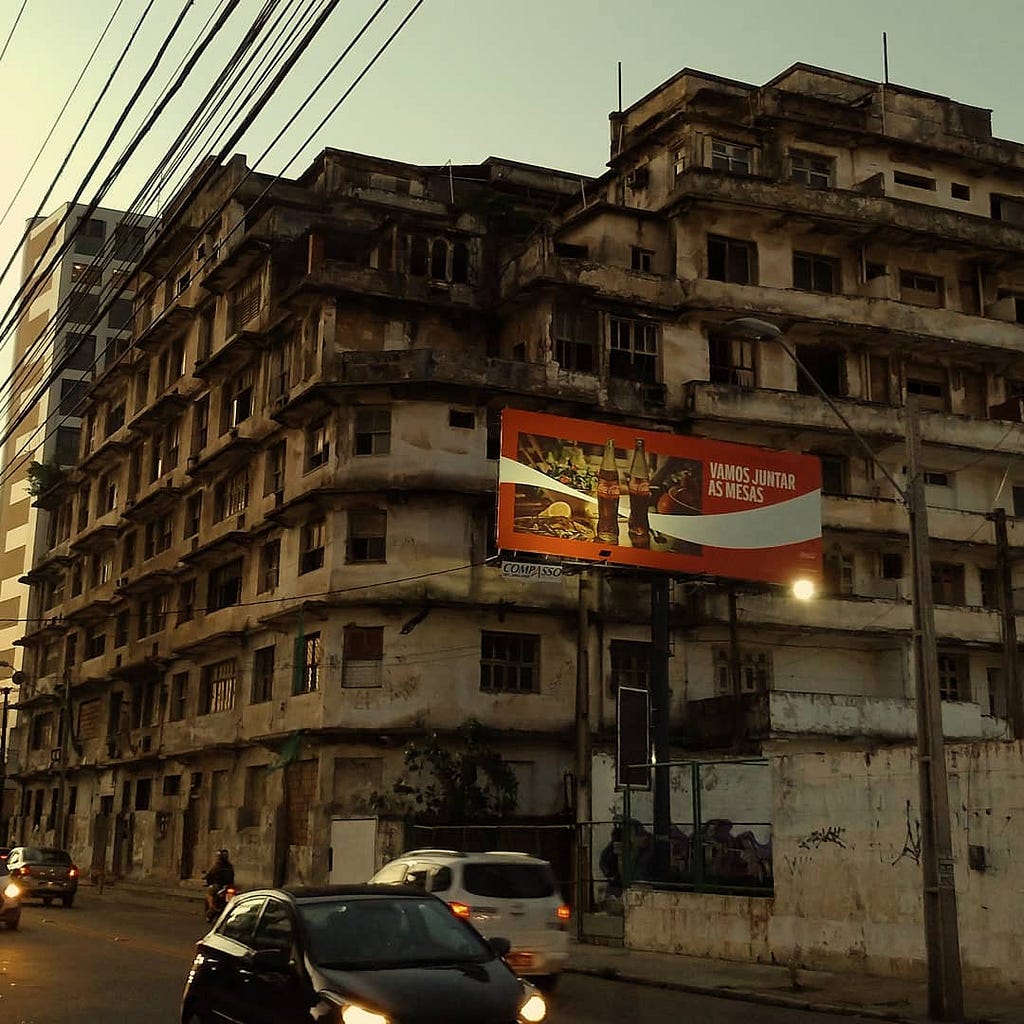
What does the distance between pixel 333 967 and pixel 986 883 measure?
11.2 metres

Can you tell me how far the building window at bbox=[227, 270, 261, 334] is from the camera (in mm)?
46781

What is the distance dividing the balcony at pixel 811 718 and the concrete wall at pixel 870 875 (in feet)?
49.3

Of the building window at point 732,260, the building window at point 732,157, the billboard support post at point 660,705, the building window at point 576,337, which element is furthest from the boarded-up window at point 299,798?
the building window at point 732,157

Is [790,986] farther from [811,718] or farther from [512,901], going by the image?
[811,718]

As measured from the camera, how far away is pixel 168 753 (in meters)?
47.8

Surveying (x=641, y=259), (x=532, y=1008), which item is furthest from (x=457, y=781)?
(x=532, y=1008)

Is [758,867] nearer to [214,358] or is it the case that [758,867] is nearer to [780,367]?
[780,367]

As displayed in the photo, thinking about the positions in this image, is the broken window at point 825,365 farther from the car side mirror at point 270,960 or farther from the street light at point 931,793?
the car side mirror at point 270,960

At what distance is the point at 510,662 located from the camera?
39125 millimetres

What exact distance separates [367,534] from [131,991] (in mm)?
24317

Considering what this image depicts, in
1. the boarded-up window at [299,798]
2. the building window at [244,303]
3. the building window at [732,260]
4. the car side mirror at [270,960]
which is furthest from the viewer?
the building window at [244,303]

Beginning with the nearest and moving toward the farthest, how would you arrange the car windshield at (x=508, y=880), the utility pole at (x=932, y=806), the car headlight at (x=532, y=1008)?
the car headlight at (x=532, y=1008)
the utility pole at (x=932, y=806)
the car windshield at (x=508, y=880)

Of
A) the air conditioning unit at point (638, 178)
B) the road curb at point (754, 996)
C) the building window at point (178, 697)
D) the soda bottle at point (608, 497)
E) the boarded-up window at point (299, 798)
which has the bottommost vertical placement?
the road curb at point (754, 996)

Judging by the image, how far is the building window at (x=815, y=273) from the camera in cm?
4531
